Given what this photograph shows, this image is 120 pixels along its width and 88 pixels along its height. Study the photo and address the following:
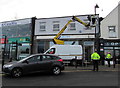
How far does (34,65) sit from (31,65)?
0.21 m

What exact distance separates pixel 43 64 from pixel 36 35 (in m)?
14.9

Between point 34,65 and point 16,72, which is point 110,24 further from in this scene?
point 16,72

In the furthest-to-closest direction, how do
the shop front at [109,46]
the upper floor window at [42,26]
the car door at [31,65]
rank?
the upper floor window at [42,26]
the shop front at [109,46]
the car door at [31,65]

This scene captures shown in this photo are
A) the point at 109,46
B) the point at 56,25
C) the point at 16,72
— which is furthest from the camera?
the point at 56,25

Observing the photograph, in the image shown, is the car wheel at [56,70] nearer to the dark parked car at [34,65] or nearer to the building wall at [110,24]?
Result: the dark parked car at [34,65]

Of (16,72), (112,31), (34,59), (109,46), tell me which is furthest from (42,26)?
(16,72)

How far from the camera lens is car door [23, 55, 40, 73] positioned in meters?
9.20

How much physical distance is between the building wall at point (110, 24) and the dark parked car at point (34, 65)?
1381cm

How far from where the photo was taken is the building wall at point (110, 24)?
22.0m


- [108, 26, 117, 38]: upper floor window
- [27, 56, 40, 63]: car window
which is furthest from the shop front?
[27, 56, 40, 63]: car window

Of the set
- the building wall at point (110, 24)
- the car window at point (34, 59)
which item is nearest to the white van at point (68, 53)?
the building wall at point (110, 24)

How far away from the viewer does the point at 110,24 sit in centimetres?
2269

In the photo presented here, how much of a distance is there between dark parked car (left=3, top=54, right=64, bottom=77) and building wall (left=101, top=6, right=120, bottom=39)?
13.8 meters

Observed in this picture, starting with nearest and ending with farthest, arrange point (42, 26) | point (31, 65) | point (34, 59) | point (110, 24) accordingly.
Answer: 1. point (31, 65)
2. point (34, 59)
3. point (110, 24)
4. point (42, 26)
